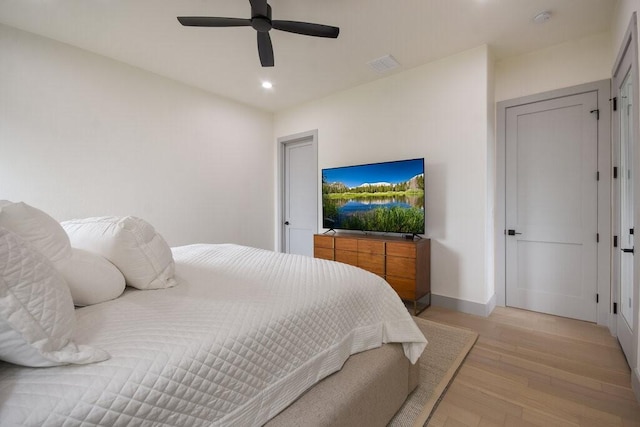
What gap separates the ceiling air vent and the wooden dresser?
1.98m

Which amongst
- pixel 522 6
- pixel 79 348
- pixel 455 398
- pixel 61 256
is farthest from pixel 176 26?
pixel 455 398

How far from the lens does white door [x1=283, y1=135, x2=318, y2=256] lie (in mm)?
4312

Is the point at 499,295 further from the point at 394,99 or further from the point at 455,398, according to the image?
the point at 394,99

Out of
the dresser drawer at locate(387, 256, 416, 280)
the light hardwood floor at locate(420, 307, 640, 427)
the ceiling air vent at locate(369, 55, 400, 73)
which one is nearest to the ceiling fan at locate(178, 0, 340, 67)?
the ceiling air vent at locate(369, 55, 400, 73)

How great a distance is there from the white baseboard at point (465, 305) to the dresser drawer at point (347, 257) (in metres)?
0.97

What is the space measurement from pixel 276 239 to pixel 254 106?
220cm

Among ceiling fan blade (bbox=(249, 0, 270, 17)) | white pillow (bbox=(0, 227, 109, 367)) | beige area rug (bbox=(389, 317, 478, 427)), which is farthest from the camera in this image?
ceiling fan blade (bbox=(249, 0, 270, 17))

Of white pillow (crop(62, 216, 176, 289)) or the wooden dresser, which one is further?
the wooden dresser

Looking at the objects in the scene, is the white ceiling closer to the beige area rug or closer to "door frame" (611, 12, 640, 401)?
"door frame" (611, 12, 640, 401)

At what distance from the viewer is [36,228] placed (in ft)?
3.22

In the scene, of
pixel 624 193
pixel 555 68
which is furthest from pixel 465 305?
pixel 555 68

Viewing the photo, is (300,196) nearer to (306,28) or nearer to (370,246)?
(370,246)

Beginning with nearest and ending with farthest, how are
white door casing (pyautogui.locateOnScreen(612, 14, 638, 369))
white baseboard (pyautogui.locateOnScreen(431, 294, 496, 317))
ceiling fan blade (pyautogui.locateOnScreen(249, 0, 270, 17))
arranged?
ceiling fan blade (pyautogui.locateOnScreen(249, 0, 270, 17)) < white door casing (pyautogui.locateOnScreen(612, 14, 638, 369)) < white baseboard (pyautogui.locateOnScreen(431, 294, 496, 317))

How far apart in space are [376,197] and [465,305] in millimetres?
1505
